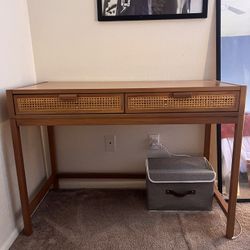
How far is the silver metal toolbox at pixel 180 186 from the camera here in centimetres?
130

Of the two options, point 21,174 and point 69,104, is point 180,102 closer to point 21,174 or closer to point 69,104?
point 69,104

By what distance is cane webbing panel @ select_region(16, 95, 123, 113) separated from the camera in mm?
1042

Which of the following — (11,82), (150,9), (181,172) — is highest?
(150,9)

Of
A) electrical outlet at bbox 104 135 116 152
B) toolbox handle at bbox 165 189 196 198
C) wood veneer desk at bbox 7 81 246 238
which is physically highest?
wood veneer desk at bbox 7 81 246 238

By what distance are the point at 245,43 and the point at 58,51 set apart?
1.09m

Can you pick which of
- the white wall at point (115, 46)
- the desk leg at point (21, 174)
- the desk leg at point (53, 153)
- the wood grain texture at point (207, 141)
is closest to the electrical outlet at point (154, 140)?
the white wall at point (115, 46)

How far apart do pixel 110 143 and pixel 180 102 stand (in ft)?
2.23

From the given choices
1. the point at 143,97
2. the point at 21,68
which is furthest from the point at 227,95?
the point at 21,68

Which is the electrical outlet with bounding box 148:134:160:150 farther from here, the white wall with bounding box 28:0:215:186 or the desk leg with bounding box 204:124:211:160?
the desk leg with bounding box 204:124:211:160

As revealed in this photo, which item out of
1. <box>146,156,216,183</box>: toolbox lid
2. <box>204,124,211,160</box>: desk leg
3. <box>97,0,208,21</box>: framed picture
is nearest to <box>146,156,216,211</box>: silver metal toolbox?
<box>146,156,216,183</box>: toolbox lid

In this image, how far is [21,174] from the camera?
113 cm

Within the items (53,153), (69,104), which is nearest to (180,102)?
(69,104)

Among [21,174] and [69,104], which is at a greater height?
[69,104]

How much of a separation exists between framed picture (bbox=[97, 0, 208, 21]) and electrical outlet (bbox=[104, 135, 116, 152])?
71cm
